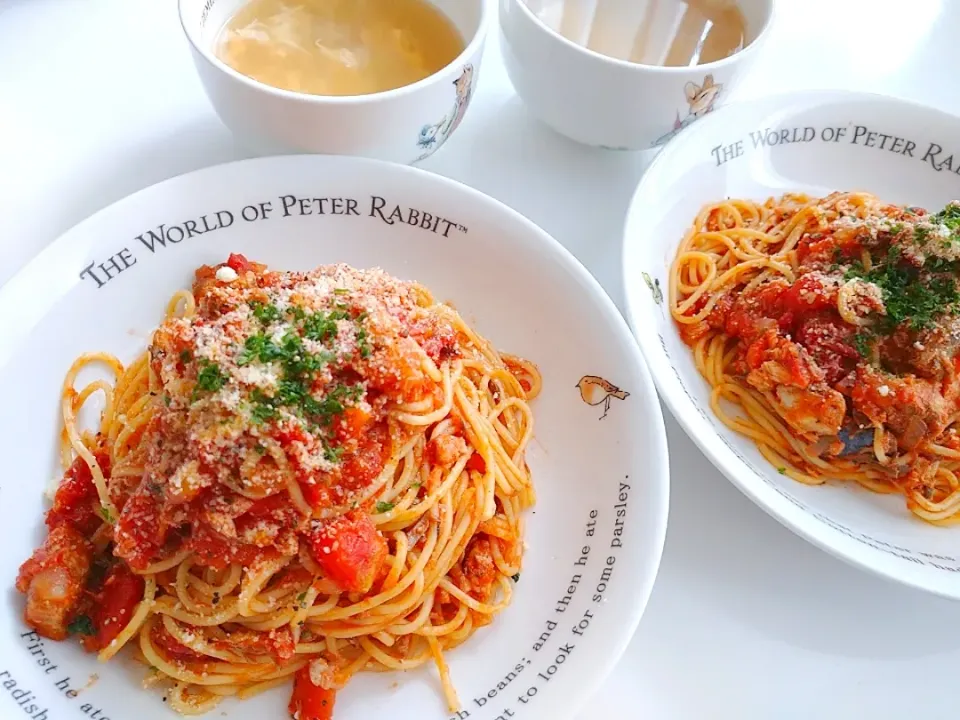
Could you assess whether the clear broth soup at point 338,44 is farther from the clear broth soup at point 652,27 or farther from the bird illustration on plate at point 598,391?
the bird illustration on plate at point 598,391

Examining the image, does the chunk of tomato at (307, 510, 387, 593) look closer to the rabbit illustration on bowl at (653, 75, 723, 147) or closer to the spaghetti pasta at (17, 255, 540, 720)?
the spaghetti pasta at (17, 255, 540, 720)

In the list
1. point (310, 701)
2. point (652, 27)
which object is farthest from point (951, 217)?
point (310, 701)

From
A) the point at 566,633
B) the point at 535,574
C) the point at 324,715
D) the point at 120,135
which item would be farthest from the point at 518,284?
the point at 120,135

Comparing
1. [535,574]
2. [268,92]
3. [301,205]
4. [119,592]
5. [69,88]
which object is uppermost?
[268,92]

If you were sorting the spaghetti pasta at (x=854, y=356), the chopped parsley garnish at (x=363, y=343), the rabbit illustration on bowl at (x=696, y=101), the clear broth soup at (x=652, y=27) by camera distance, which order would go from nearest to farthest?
the chopped parsley garnish at (x=363, y=343) < the spaghetti pasta at (x=854, y=356) < the rabbit illustration on bowl at (x=696, y=101) < the clear broth soup at (x=652, y=27)

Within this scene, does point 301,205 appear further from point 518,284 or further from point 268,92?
point 518,284

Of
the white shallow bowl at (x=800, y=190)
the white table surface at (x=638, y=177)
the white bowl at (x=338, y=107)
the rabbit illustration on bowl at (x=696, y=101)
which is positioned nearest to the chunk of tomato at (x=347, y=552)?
the white table surface at (x=638, y=177)

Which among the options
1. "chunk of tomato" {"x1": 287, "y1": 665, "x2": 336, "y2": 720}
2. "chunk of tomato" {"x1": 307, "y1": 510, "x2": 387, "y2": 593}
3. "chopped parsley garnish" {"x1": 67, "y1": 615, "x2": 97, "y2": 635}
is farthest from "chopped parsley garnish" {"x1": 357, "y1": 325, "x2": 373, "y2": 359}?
"chopped parsley garnish" {"x1": 67, "y1": 615, "x2": 97, "y2": 635}
